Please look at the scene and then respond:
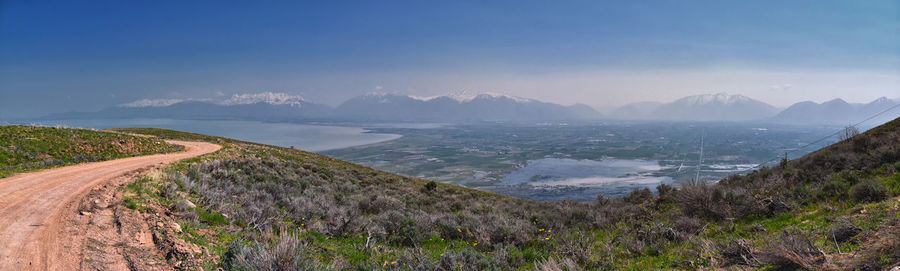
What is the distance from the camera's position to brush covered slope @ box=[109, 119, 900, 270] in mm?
4828

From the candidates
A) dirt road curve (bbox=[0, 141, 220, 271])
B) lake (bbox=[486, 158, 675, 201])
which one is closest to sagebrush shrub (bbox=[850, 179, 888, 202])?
dirt road curve (bbox=[0, 141, 220, 271])

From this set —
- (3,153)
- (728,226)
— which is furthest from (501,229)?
(3,153)

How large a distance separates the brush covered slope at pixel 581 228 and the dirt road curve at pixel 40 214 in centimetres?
123

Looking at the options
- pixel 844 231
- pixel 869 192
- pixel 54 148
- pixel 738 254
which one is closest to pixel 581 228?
pixel 738 254

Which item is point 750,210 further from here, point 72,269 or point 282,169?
point 282,169

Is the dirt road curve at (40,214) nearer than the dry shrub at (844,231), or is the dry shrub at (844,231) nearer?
the dirt road curve at (40,214)

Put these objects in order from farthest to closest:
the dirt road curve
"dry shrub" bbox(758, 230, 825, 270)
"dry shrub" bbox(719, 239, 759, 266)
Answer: "dry shrub" bbox(719, 239, 759, 266)
the dirt road curve
"dry shrub" bbox(758, 230, 825, 270)

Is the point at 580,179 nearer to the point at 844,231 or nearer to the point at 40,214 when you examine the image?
the point at 844,231

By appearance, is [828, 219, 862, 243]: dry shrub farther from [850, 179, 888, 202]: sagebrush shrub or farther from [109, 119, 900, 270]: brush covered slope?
[850, 179, 888, 202]: sagebrush shrub

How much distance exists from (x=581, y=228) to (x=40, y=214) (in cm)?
1317

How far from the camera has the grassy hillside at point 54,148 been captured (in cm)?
1324

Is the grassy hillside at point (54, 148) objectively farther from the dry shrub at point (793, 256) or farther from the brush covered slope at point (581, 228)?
the dry shrub at point (793, 256)

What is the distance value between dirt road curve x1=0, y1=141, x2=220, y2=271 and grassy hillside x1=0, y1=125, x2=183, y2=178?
87.8 inches

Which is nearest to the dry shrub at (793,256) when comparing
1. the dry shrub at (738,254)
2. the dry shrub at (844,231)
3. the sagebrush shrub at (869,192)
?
the dry shrub at (738,254)
